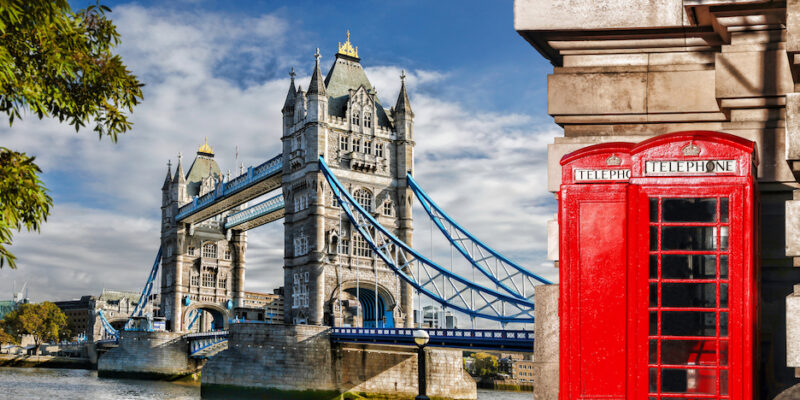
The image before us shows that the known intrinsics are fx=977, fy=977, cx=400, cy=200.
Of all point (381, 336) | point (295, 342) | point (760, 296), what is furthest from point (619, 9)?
point (295, 342)

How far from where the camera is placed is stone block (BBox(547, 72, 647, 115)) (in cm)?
1052

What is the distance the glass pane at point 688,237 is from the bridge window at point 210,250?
233 ft

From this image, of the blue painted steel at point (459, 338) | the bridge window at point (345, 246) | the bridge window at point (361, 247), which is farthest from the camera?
the bridge window at point (361, 247)

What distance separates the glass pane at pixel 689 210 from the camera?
9180 millimetres

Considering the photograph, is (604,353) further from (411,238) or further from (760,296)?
(411,238)

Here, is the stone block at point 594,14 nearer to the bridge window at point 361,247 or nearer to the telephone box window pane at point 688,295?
the telephone box window pane at point 688,295

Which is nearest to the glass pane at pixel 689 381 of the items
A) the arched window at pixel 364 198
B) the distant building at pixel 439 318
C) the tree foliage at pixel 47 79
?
the tree foliage at pixel 47 79

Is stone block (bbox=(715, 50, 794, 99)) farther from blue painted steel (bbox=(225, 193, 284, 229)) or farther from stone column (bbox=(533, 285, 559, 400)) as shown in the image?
blue painted steel (bbox=(225, 193, 284, 229))

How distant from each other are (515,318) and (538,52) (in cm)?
2959

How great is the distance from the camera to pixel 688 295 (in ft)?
30.2

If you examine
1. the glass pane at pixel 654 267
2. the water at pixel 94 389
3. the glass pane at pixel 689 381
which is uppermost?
the glass pane at pixel 654 267

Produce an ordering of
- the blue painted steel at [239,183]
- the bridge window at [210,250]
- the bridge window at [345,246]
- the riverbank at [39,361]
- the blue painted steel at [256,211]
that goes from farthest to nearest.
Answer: the riverbank at [39,361] → the bridge window at [210,250] → the blue painted steel at [256,211] → the blue painted steel at [239,183] → the bridge window at [345,246]

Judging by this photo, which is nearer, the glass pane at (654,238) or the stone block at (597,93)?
the glass pane at (654,238)

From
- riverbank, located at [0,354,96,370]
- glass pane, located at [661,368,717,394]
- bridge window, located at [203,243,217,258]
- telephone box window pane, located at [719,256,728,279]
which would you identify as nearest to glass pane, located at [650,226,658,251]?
telephone box window pane, located at [719,256,728,279]
